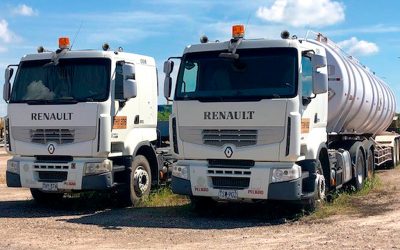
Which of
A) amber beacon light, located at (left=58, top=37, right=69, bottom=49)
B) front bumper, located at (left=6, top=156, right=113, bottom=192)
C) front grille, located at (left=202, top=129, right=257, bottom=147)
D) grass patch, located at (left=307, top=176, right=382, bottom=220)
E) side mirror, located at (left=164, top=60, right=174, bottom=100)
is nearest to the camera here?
front grille, located at (left=202, top=129, right=257, bottom=147)

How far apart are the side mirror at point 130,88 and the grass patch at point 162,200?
7.93 ft

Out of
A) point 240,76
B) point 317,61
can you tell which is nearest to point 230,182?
point 240,76

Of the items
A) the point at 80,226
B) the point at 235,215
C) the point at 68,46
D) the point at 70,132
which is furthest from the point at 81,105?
the point at 235,215

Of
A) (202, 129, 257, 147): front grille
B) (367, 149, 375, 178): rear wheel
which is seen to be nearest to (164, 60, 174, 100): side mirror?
(202, 129, 257, 147): front grille

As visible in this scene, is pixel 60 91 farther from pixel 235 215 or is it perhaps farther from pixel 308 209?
pixel 308 209

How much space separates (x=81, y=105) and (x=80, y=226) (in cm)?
233

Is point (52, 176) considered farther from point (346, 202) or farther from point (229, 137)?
point (346, 202)

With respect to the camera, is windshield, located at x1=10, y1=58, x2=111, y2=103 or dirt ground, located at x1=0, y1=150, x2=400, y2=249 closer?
dirt ground, located at x1=0, y1=150, x2=400, y2=249

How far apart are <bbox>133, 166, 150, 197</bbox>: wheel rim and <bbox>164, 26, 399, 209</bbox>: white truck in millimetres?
1809

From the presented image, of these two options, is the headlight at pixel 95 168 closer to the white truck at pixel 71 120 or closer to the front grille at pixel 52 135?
the white truck at pixel 71 120

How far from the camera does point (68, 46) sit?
12125 millimetres

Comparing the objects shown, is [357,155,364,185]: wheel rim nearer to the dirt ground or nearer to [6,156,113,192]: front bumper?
the dirt ground

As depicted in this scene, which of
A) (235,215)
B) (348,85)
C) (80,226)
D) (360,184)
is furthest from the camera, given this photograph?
(360,184)

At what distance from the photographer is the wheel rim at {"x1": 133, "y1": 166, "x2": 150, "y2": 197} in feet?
40.9
